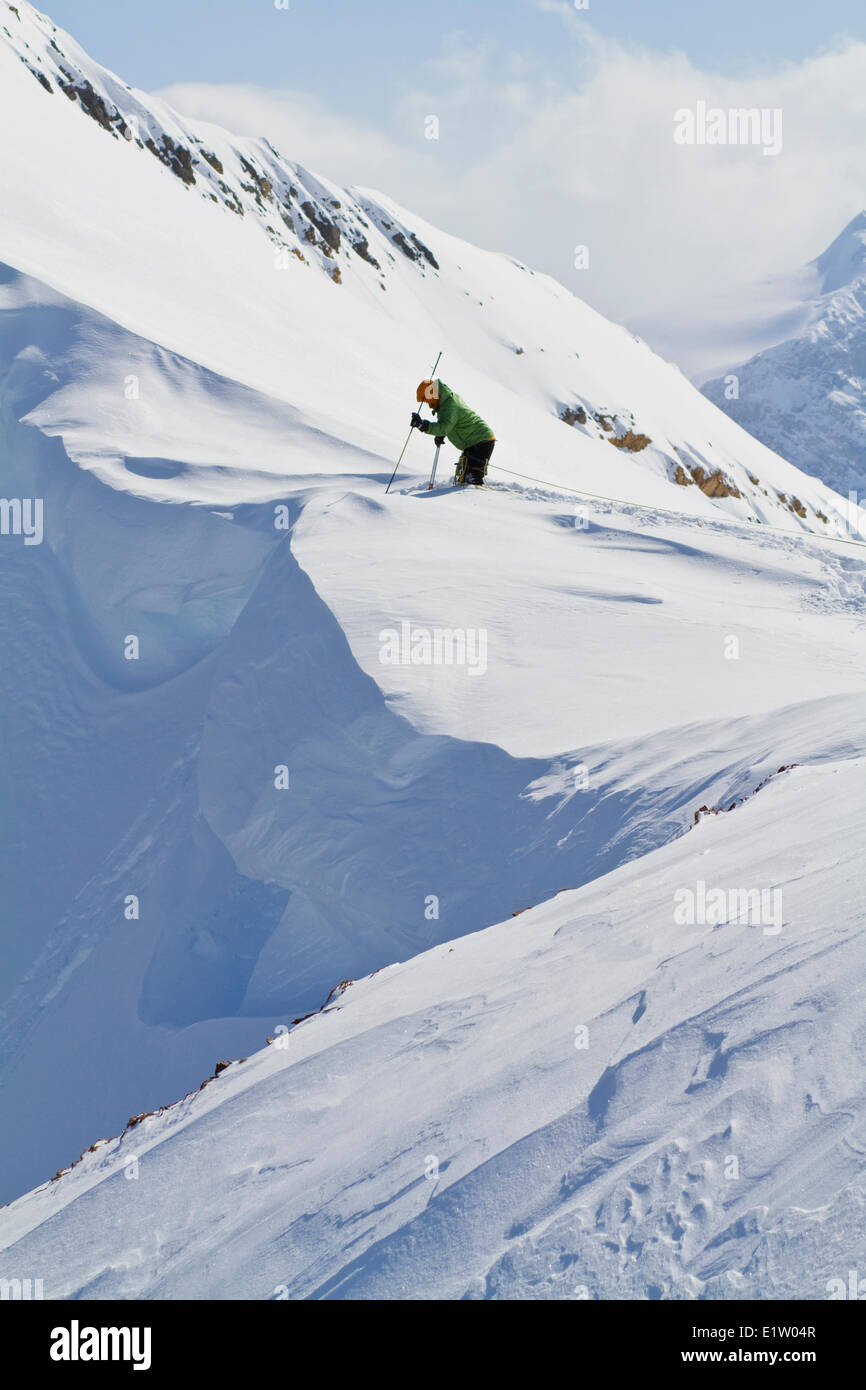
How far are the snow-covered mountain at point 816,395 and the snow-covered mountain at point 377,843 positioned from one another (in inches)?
6735

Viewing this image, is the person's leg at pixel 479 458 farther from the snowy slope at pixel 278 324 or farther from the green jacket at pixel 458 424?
the snowy slope at pixel 278 324

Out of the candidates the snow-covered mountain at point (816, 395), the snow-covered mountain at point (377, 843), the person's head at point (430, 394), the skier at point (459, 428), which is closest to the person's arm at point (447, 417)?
the skier at point (459, 428)

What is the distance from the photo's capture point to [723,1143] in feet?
9.55

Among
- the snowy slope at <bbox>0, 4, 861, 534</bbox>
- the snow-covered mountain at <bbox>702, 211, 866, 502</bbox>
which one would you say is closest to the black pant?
the snowy slope at <bbox>0, 4, 861, 534</bbox>

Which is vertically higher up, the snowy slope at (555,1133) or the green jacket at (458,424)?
the green jacket at (458,424)

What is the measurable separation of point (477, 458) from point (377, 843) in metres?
5.83

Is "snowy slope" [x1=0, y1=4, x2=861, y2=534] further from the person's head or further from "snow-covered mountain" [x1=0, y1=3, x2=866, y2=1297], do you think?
the person's head

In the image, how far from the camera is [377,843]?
674 centimetres

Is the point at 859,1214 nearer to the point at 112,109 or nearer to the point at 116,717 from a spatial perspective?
the point at 116,717

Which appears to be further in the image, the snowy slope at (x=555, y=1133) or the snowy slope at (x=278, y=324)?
the snowy slope at (x=278, y=324)

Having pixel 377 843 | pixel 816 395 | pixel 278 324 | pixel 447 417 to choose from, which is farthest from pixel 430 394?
pixel 816 395

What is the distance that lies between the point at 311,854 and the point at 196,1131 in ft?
9.47

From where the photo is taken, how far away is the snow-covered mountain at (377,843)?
3.09m

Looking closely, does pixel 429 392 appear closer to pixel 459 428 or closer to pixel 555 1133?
pixel 459 428
